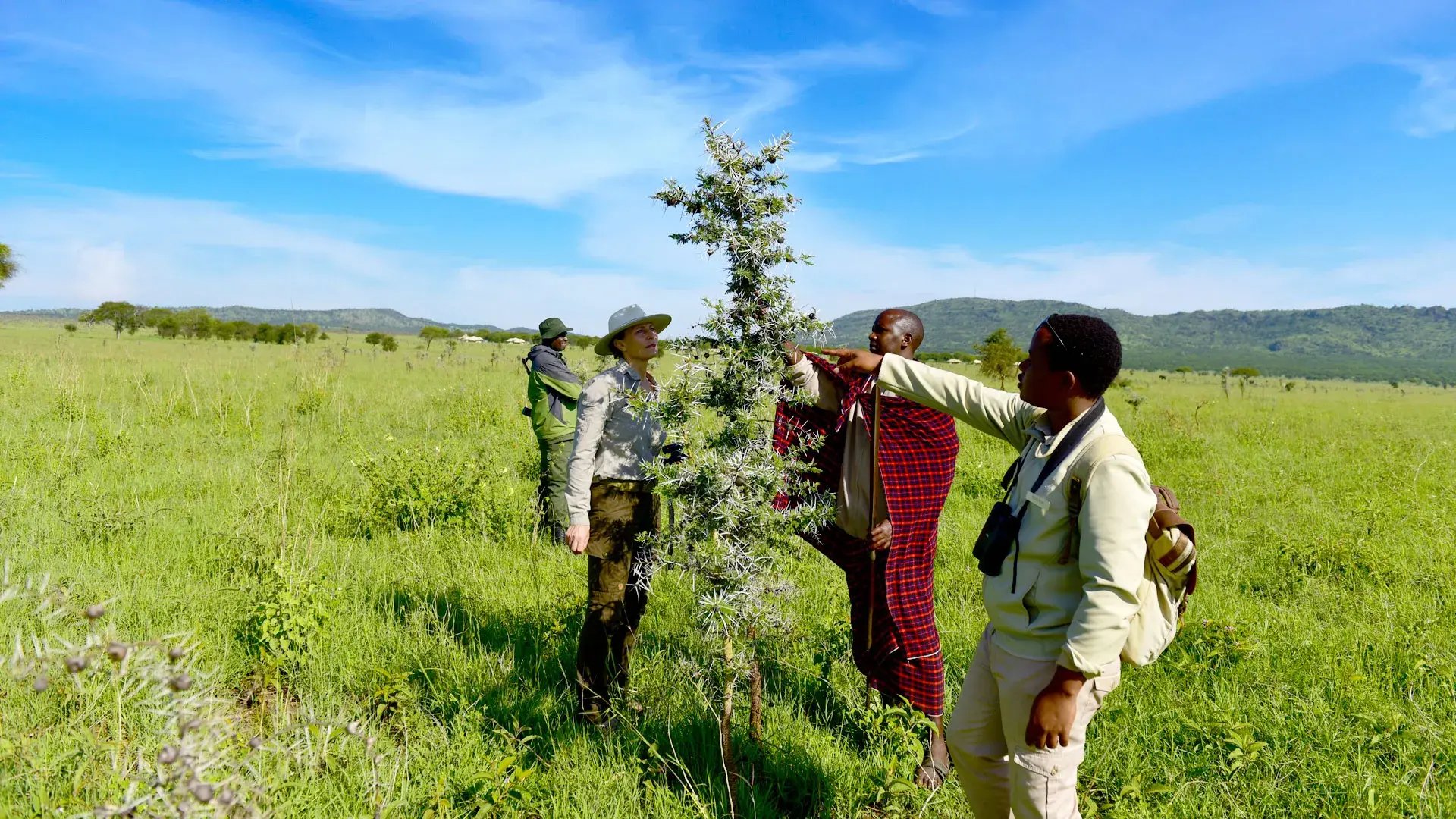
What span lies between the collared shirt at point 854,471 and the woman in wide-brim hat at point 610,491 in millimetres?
857

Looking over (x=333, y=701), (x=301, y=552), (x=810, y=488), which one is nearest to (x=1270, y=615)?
(x=810, y=488)

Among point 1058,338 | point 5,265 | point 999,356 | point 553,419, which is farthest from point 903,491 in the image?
point 5,265

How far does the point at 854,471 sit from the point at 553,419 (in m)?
3.79

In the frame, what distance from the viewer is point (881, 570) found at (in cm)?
372

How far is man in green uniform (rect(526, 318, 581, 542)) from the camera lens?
6648mm

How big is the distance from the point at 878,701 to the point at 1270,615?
11.4 feet

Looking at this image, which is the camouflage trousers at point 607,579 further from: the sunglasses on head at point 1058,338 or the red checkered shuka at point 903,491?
the sunglasses on head at point 1058,338

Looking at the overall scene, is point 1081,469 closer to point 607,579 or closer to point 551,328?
point 607,579

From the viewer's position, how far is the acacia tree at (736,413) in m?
2.64

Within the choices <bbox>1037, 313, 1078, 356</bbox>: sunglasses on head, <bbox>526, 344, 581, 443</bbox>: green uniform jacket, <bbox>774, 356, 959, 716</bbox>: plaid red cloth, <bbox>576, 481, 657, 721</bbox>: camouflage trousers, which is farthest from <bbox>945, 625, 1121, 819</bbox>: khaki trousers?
<bbox>526, 344, 581, 443</bbox>: green uniform jacket

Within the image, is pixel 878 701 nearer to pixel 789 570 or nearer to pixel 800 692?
pixel 800 692

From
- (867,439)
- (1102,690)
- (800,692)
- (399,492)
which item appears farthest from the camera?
(399,492)

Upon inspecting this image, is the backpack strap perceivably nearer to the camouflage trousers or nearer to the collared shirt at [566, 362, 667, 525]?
the collared shirt at [566, 362, 667, 525]

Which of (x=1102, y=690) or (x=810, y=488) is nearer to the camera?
(x=1102, y=690)
